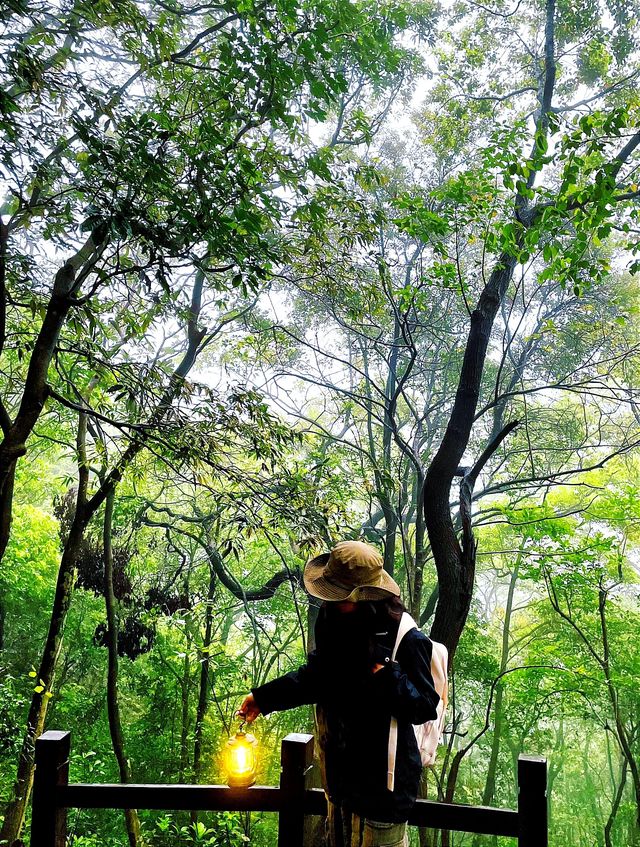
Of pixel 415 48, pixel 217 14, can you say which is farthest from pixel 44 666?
pixel 415 48

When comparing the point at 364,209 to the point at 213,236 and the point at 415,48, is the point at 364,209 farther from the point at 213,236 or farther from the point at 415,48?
the point at 415,48

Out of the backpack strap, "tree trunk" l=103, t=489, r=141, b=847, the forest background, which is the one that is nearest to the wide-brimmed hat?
the backpack strap

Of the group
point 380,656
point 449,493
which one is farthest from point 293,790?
point 449,493

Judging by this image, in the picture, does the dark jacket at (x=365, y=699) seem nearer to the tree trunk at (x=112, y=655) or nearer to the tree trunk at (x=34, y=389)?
the tree trunk at (x=34, y=389)

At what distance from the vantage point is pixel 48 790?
1818 millimetres

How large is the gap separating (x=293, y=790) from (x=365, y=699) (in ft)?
1.52

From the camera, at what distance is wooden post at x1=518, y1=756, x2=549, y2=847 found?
1655 millimetres

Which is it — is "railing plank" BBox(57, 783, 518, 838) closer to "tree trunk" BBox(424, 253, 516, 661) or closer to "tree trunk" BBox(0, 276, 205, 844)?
"tree trunk" BBox(424, 253, 516, 661)

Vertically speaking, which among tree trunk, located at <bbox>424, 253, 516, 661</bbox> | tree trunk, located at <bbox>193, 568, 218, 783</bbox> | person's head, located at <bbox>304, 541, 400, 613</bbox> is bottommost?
tree trunk, located at <bbox>193, 568, 218, 783</bbox>

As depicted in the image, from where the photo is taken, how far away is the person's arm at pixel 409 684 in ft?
5.14

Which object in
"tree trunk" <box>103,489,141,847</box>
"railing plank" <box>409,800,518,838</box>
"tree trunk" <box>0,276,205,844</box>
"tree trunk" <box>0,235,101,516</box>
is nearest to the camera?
"railing plank" <box>409,800,518,838</box>

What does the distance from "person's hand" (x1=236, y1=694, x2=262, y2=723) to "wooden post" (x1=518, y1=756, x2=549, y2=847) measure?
0.79 m

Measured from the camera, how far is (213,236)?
7.45ft

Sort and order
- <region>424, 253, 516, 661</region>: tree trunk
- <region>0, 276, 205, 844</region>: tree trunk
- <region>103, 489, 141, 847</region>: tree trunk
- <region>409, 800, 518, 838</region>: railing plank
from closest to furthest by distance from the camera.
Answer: <region>409, 800, 518, 838</region>: railing plank < <region>424, 253, 516, 661</region>: tree trunk < <region>0, 276, 205, 844</region>: tree trunk < <region>103, 489, 141, 847</region>: tree trunk
